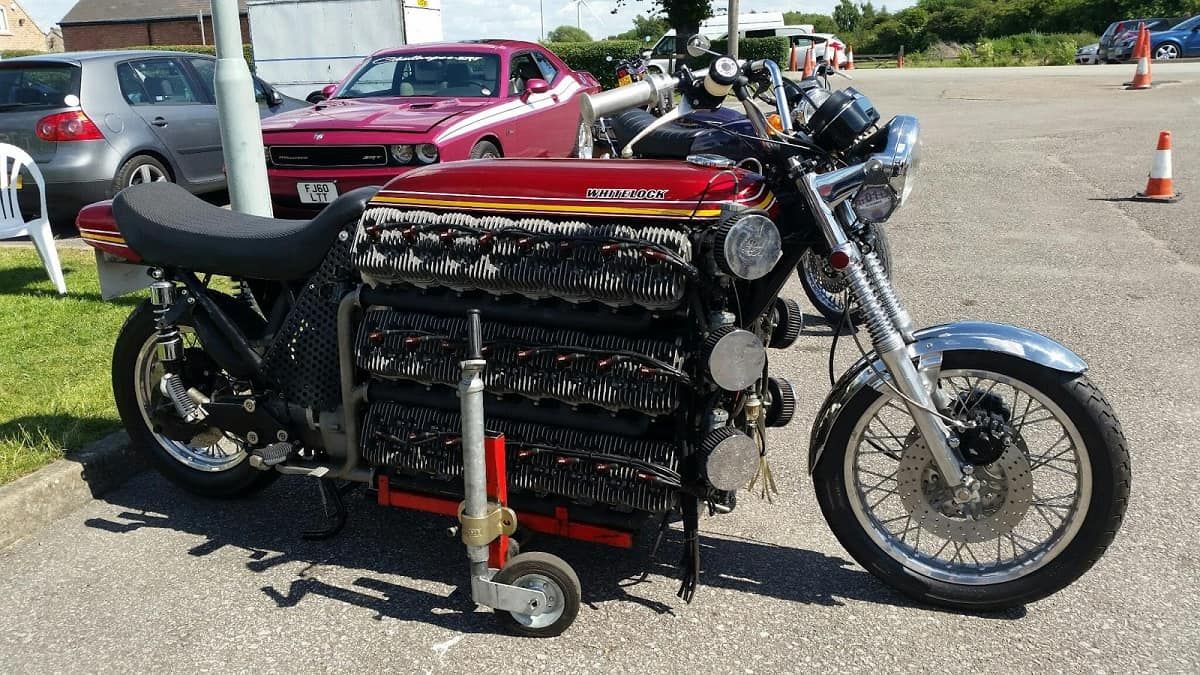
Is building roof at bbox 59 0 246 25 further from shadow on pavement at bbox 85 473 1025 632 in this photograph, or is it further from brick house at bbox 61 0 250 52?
shadow on pavement at bbox 85 473 1025 632

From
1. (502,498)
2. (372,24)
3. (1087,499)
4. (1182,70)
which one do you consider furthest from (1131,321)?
(1182,70)

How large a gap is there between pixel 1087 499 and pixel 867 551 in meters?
0.67

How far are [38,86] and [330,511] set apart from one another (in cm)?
740

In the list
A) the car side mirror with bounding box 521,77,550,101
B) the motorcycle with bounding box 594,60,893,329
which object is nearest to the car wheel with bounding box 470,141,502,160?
the car side mirror with bounding box 521,77,550,101

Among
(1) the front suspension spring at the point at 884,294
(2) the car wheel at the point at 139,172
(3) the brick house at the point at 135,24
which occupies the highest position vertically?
(3) the brick house at the point at 135,24

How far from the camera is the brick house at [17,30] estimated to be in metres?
73.0

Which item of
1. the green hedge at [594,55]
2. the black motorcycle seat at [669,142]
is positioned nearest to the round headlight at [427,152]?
the black motorcycle seat at [669,142]

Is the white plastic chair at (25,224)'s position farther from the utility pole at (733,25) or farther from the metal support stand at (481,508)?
the utility pole at (733,25)

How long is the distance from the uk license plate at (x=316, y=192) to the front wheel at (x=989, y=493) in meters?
6.19

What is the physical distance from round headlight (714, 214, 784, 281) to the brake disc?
842 mm

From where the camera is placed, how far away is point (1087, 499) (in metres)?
3.07

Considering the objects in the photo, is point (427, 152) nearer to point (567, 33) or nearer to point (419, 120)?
point (419, 120)

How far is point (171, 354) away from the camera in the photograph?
386 centimetres

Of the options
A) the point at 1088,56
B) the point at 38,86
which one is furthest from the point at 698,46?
the point at 1088,56
